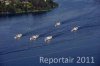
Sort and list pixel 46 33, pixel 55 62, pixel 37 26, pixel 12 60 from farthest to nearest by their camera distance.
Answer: pixel 37 26
pixel 46 33
pixel 12 60
pixel 55 62

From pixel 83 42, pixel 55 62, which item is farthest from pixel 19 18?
pixel 55 62

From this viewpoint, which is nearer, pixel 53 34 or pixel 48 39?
pixel 48 39

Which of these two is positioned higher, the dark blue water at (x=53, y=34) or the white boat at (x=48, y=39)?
the white boat at (x=48, y=39)

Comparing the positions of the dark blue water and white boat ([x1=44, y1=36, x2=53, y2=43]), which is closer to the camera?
the dark blue water

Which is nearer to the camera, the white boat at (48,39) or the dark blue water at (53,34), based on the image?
the dark blue water at (53,34)

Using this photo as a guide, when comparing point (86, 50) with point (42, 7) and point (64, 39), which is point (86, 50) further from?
point (42, 7)

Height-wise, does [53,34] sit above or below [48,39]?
below

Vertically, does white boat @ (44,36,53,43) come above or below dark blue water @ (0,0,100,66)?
above

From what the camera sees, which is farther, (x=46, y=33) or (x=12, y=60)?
(x=46, y=33)
